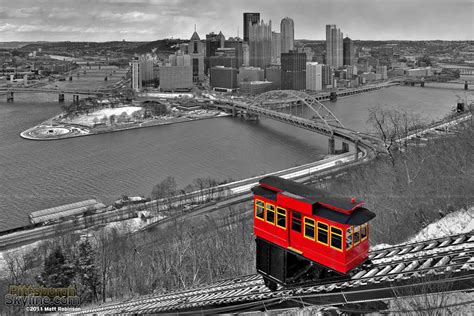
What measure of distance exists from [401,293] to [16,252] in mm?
4886

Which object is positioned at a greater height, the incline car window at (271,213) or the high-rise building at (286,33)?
the high-rise building at (286,33)

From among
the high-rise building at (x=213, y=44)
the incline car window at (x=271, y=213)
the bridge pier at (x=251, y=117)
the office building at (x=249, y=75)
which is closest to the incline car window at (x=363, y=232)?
the incline car window at (x=271, y=213)

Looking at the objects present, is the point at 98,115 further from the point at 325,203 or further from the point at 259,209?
the point at 325,203

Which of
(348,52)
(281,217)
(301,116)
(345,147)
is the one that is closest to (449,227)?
(281,217)

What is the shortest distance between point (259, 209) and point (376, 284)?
703mm

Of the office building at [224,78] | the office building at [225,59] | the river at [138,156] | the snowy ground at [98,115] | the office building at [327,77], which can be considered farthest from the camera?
the office building at [225,59]

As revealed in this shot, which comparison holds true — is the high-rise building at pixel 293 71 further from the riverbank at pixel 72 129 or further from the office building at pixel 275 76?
the riverbank at pixel 72 129

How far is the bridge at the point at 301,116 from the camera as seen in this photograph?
12541mm

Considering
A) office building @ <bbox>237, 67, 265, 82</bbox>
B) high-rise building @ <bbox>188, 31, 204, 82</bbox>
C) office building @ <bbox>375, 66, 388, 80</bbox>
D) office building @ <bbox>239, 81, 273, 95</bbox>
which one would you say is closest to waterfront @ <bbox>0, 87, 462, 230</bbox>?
office building @ <bbox>239, 81, 273, 95</bbox>

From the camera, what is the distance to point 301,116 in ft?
60.8

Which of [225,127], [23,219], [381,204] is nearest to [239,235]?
[381,204]

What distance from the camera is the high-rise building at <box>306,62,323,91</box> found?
28.0 metres

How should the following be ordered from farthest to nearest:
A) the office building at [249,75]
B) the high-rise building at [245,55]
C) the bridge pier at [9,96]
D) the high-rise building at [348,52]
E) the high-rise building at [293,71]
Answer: the high-rise building at [348,52]
the high-rise building at [245,55]
the office building at [249,75]
the high-rise building at [293,71]
the bridge pier at [9,96]

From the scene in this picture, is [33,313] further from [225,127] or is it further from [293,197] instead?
[225,127]
